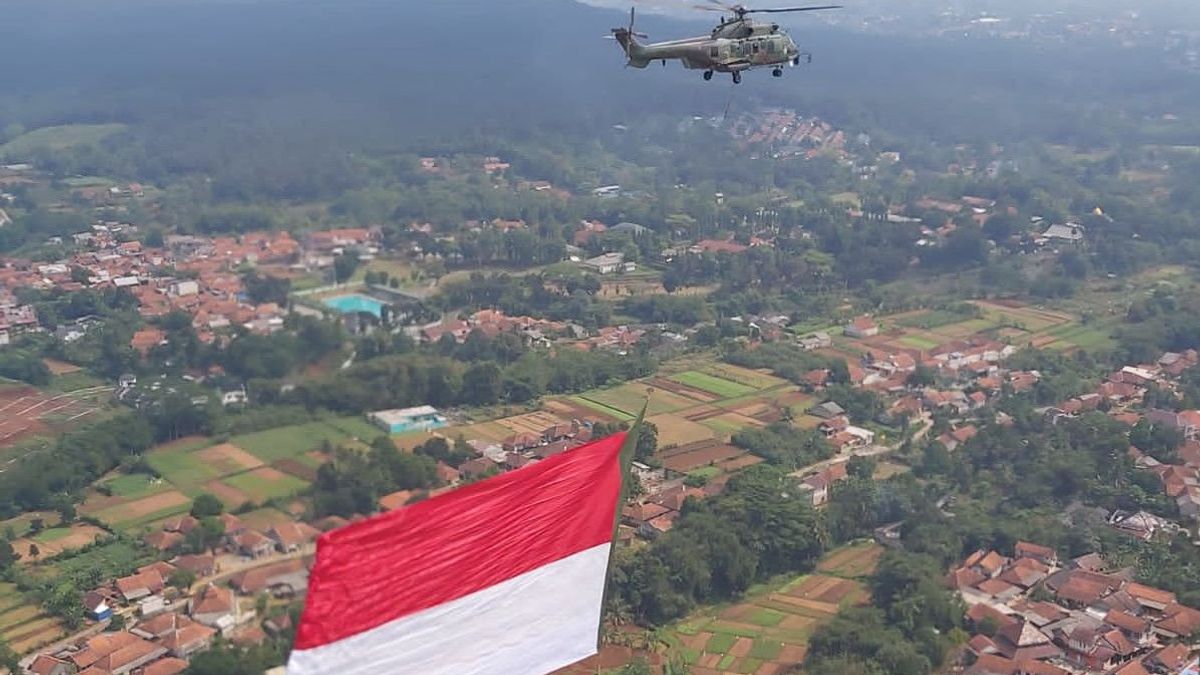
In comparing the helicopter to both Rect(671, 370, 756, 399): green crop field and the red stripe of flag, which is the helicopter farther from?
Rect(671, 370, 756, 399): green crop field

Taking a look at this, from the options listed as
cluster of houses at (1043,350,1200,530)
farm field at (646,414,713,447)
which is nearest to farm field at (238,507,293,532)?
farm field at (646,414,713,447)

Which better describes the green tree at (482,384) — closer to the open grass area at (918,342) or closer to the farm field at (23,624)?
the farm field at (23,624)

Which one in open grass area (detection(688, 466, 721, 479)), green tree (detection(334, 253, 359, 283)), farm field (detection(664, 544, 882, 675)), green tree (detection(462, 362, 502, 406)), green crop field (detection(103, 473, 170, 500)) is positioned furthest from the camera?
green tree (detection(462, 362, 502, 406))

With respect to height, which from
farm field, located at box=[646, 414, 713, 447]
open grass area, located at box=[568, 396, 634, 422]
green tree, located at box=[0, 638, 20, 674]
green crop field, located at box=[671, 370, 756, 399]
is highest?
green tree, located at box=[0, 638, 20, 674]

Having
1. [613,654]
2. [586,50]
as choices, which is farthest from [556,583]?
[586,50]

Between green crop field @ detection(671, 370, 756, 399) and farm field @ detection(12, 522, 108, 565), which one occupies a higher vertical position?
farm field @ detection(12, 522, 108, 565)

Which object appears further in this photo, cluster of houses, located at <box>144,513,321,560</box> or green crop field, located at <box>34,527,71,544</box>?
green crop field, located at <box>34,527,71,544</box>

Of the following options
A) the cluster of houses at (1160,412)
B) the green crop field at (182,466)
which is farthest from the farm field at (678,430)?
the green crop field at (182,466)
